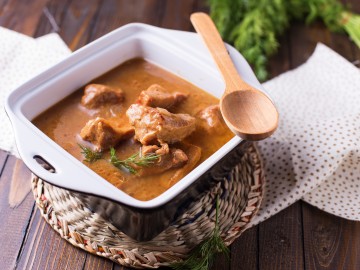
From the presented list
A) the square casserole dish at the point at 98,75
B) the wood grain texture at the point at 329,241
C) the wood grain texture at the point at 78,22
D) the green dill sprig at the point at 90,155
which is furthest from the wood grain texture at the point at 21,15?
the wood grain texture at the point at 329,241

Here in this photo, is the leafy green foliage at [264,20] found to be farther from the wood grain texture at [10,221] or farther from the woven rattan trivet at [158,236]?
the wood grain texture at [10,221]

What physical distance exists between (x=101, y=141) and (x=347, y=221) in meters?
1.12

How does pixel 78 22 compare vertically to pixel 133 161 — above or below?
below

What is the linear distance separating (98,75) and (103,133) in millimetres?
480

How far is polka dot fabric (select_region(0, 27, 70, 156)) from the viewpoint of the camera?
2887 mm

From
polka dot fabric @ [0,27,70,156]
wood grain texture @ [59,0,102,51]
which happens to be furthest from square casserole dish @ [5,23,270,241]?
wood grain texture @ [59,0,102,51]

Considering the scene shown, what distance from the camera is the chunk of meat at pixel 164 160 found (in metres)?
1.97

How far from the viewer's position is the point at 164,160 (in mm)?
1977

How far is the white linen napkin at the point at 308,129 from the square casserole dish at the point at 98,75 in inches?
8.0

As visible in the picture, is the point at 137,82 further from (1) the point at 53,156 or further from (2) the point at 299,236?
(2) the point at 299,236

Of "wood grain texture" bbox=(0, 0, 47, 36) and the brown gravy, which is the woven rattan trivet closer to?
the brown gravy

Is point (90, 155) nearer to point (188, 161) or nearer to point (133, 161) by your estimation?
point (133, 161)

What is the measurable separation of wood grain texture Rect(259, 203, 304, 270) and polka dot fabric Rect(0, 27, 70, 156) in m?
1.43

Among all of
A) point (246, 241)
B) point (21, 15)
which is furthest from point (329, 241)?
point (21, 15)
